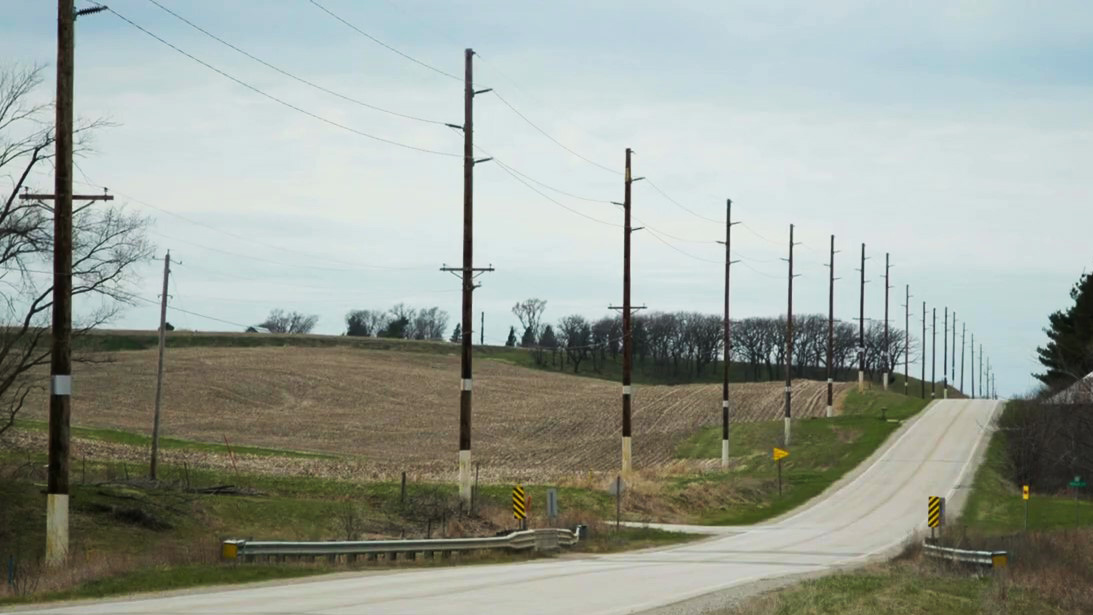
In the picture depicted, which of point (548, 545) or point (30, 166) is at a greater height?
point (30, 166)

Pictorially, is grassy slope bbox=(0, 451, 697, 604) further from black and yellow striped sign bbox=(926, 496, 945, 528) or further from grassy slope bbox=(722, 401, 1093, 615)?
grassy slope bbox=(722, 401, 1093, 615)

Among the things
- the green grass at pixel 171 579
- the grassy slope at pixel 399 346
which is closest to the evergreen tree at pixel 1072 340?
the grassy slope at pixel 399 346

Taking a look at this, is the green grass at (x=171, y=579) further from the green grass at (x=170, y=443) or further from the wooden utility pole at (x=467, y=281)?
the green grass at (x=170, y=443)

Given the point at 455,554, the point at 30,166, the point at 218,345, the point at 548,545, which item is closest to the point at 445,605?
the point at 455,554

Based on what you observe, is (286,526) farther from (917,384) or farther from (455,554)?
(917,384)

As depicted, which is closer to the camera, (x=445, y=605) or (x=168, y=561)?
(x=445, y=605)

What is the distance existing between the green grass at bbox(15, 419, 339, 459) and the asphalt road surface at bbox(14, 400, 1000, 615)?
27081 mm

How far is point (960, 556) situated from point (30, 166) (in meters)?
23.1

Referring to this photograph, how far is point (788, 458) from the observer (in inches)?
2788

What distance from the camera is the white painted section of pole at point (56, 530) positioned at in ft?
76.0

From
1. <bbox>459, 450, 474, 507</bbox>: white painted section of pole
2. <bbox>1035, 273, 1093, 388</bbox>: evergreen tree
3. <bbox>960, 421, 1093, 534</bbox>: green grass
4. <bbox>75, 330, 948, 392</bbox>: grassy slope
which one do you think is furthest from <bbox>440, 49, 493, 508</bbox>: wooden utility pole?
<bbox>75, 330, 948, 392</bbox>: grassy slope

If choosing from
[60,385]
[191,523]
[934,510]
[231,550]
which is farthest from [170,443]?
[231,550]

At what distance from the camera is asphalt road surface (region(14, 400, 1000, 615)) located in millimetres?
18797

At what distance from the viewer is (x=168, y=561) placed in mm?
24328
